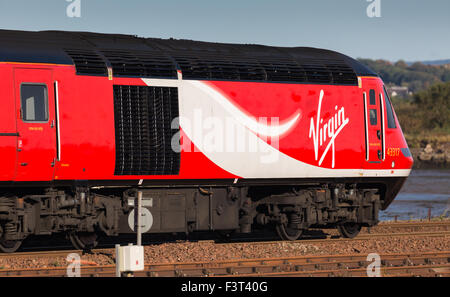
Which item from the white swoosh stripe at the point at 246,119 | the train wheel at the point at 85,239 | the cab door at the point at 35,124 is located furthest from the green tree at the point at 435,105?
the cab door at the point at 35,124

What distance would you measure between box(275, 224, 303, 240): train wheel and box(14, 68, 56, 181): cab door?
638 centimetres

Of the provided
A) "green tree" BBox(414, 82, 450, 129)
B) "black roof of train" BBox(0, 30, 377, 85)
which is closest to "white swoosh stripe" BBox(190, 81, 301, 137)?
"black roof of train" BBox(0, 30, 377, 85)

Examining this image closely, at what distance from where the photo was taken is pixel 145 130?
17.2 metres

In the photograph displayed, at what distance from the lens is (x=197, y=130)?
17734 mm

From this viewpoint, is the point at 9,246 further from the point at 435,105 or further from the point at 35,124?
the point at 435,105

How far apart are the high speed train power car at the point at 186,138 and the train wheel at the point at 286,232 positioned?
0.11 ft

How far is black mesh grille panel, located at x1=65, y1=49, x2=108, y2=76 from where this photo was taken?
16750mm

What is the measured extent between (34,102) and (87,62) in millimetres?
1462

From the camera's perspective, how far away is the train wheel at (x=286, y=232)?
2005cm

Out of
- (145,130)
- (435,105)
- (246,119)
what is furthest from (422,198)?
(435,105)

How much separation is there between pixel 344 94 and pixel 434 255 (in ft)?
15.1

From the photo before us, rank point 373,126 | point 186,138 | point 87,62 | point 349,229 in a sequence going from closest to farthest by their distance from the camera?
1. point 87,62
2. point 186,138
3. point 373,126
4. point 349,229

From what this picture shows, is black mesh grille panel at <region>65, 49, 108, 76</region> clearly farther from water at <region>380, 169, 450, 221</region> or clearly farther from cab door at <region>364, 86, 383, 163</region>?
water at <region>380, 169, 450, 221</region>
